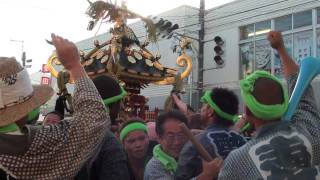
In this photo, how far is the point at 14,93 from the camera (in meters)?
1.70

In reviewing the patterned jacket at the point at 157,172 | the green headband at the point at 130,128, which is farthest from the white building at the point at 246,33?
the patterned jacket at the point at 157,172

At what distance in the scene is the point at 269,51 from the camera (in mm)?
15984

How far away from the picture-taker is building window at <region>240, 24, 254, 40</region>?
16744mm

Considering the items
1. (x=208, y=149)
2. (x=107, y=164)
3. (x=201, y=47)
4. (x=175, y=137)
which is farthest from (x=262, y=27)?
(x=107, y=164)

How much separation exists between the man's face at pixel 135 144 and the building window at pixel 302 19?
13.1 meters

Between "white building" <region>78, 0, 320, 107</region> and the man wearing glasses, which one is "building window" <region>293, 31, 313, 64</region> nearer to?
"white building" <region>78, 0, 320, 107</region>

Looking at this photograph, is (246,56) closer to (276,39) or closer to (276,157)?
(276,39)

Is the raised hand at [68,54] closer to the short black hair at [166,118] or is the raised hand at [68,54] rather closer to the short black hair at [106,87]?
the short black hair at [106,87]

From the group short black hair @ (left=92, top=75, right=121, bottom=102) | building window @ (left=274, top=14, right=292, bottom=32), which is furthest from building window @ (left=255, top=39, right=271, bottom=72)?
short black hair @ (left=92, top=75, right=121, bottom=102)

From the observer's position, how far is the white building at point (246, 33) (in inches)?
586

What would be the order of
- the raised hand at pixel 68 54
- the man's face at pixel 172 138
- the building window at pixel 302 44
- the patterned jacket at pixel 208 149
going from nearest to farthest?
the raised hand at pixel 68 54, the patterned jacket at pixel 208 149, the man's face at pixel 172 138, the building window at pixel 302 44

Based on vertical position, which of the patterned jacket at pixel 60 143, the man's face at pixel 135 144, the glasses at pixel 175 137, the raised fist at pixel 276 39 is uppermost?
the raised fist at pixel 276 39

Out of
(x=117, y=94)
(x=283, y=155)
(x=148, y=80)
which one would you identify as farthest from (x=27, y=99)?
(x=148, y=80)

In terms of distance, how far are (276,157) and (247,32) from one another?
51.2 ft
